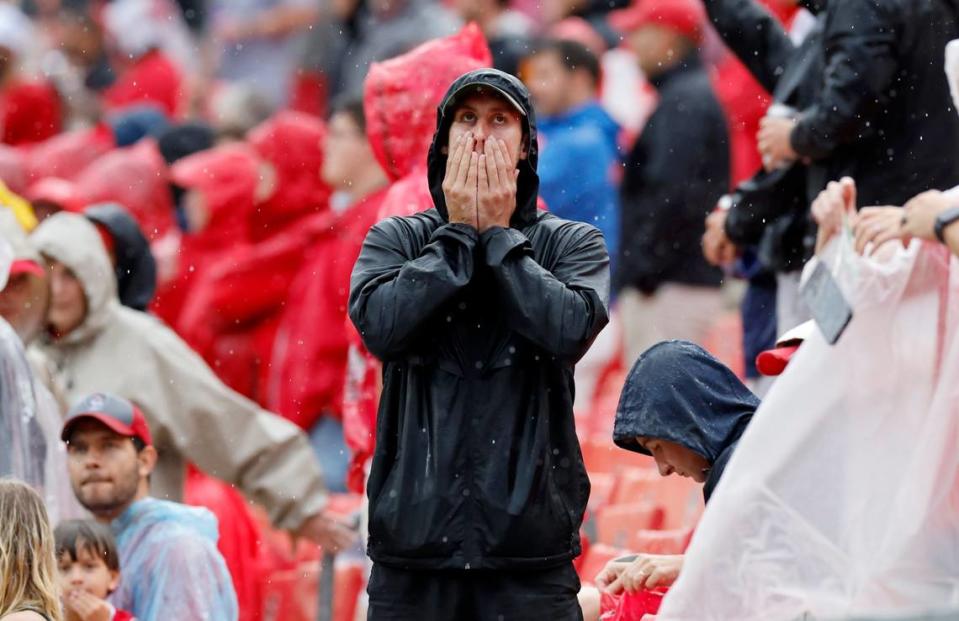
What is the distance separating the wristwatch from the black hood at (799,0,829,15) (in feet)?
8.89

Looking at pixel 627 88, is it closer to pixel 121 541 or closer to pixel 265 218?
pixel 265 218

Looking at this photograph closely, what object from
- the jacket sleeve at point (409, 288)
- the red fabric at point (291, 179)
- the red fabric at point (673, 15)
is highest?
the red fabric at point (673, 15)

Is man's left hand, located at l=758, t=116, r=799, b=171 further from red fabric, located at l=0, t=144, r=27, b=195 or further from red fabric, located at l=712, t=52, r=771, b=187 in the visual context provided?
red fabric, located at l=0, t=144, r=27, b=195

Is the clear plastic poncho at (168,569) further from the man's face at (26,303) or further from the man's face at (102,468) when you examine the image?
the man's face at (26,303)

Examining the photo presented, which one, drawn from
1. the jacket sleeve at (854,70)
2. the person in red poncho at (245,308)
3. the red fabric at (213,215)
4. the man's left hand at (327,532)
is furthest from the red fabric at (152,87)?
the jacket sleeve at (854,70)

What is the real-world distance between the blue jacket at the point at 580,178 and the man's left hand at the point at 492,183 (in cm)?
467

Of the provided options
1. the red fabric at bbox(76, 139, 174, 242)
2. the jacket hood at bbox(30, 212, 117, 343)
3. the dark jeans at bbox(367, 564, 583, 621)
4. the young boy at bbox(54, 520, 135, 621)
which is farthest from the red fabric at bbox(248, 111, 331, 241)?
the dark jeans at bbox(367, 564, 583, 621)

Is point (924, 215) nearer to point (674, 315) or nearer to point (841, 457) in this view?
point (841, 457)

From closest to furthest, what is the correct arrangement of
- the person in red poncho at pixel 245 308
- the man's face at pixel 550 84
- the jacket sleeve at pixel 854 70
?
the jacket sleeve at pixel 854 70 < the person in red poncho at pixel 245 308 < the man's face at pixel 550 84

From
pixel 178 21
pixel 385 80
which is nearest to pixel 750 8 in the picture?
pixel 385 80

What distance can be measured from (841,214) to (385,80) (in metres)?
2.42

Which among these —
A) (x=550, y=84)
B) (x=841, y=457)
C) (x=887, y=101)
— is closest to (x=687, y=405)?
(x=841, y=457)

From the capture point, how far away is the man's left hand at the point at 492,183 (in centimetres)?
564

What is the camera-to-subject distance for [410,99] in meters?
7.95
